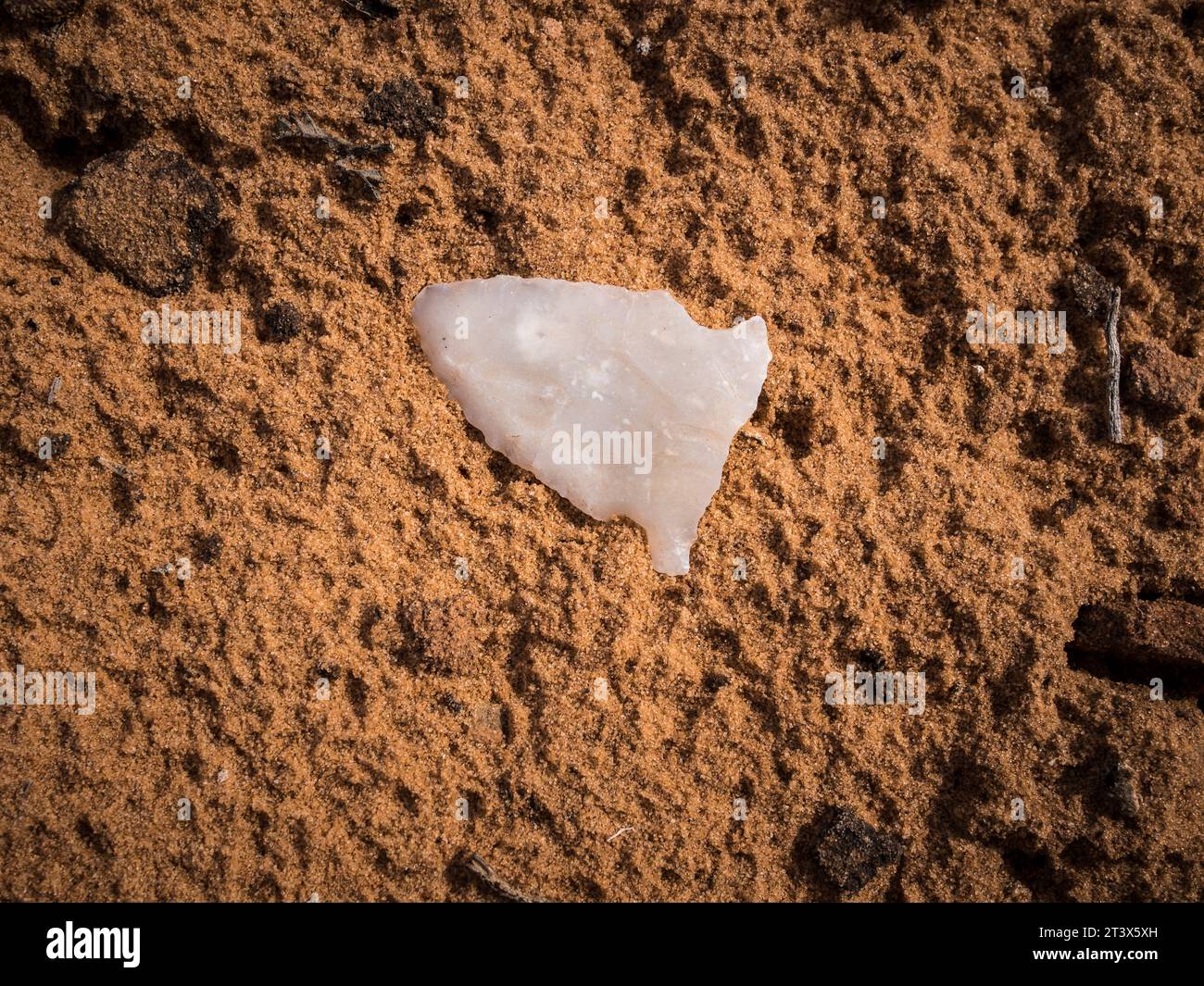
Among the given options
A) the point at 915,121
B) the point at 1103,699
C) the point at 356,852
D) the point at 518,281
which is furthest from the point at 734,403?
the point at 356,852

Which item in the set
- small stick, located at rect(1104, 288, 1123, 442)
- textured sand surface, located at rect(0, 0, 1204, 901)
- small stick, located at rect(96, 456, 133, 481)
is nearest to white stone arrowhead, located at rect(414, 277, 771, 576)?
textured sand surface, located at rect(0, 0, 1204, 901)

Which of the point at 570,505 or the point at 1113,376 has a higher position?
the point at 1113,376

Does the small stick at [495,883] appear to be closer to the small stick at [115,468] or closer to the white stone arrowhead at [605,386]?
the white stone arrowhead at [605,386]

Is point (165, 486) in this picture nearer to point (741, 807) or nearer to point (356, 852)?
point (356, 852)

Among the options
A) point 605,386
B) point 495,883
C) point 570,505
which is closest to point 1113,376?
point 605,386

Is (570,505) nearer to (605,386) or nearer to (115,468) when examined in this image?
(605,386)

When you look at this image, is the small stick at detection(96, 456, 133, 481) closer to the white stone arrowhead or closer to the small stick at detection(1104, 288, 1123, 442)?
the white stone arrowhead
